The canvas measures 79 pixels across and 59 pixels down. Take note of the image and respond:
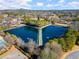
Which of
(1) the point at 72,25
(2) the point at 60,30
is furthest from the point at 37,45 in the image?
(1) the point at 72,25

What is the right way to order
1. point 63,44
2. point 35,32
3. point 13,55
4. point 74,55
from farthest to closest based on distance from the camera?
point 35,32 → point 63,44 → point 74,55 → point 13,55

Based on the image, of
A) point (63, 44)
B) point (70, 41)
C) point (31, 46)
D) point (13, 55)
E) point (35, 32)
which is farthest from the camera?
point (35, 32)

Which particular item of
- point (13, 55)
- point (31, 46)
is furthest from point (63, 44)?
point (13, 55)

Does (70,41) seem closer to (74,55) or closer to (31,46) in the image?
(74,55)

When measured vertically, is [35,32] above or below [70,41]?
above

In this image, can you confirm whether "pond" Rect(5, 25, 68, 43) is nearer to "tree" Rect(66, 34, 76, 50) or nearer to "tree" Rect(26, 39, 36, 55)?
"tree" Rect(26, 39, 36, 55)

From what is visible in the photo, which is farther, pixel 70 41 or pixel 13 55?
pixel 70 41

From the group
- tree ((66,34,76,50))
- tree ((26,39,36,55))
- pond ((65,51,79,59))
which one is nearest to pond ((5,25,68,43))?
tree ((26,39,36,55))

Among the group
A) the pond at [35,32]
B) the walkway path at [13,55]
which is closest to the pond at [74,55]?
the pond at [35,32]

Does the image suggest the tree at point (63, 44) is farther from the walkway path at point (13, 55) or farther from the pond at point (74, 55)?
the walkway path at point (13, 55)

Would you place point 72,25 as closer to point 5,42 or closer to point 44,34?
point 44,34
